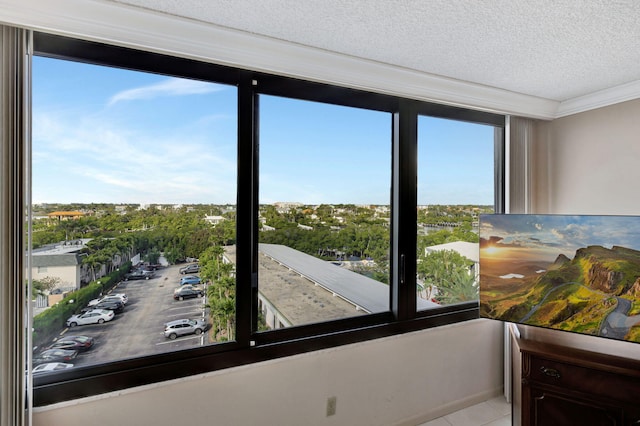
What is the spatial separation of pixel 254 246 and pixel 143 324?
69 cm

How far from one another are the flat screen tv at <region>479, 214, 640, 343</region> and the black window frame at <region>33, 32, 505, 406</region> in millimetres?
493

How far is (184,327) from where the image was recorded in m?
1.71

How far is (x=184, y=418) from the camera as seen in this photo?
5.36 feet

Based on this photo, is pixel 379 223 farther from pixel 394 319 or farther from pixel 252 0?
pixel 252 0

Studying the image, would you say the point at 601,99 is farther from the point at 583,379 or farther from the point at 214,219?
the point at 214,219

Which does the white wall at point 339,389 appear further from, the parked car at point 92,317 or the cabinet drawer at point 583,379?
the cabinet drawer at point 583,379

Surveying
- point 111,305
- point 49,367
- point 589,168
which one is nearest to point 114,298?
point 111,305

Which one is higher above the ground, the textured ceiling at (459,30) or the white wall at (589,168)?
the textured ceiling at (459,30)

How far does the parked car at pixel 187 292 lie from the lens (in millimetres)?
1716

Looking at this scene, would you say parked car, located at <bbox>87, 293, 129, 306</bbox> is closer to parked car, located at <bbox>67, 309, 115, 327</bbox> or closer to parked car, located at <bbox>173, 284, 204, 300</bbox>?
parked car, located at <bbox>67, 309, 115, 327</bbox>

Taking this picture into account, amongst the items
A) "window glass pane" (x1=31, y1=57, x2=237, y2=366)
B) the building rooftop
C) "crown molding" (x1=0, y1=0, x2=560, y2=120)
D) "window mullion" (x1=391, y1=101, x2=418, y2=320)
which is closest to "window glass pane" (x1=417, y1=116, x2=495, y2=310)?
"window mullion" (x1=391, y1=101, x2=418, y2=320)

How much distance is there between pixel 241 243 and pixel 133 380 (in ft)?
2.78

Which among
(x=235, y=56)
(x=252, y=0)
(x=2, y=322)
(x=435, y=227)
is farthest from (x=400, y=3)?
(x=2, y=322)

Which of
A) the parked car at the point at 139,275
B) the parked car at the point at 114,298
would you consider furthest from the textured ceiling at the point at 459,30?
the parked car at the point at 114,298
